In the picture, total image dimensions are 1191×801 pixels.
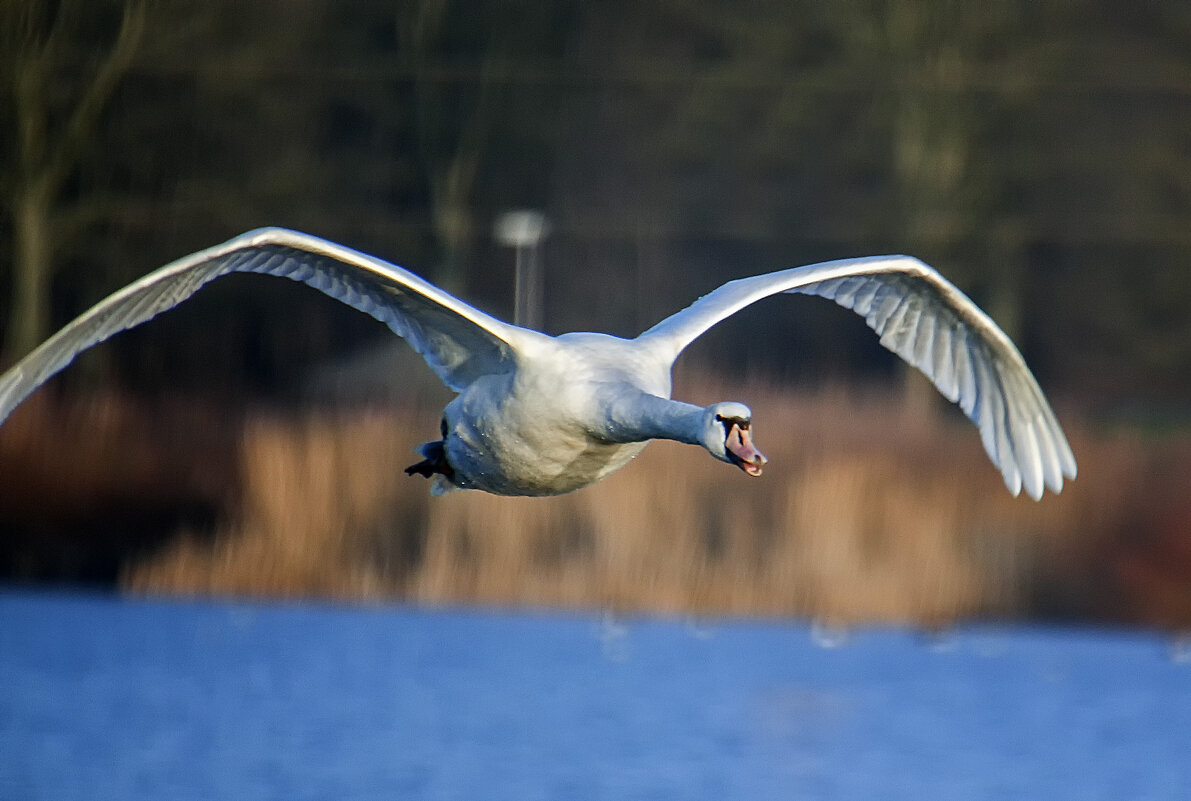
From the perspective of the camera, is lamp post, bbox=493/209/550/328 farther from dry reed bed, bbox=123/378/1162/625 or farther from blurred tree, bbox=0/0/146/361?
dry reed bed, bbox=123/378/1162/625

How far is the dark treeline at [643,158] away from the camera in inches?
898

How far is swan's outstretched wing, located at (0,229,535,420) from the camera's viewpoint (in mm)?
7430

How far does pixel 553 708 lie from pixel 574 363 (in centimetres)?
694

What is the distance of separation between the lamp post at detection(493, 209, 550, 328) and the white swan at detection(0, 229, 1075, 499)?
12.7m

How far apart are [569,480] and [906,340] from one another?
6.59 feet

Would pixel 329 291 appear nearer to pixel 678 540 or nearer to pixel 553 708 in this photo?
pixel 553 708

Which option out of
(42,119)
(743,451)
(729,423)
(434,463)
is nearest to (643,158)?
(42,119)

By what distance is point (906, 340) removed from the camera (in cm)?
896

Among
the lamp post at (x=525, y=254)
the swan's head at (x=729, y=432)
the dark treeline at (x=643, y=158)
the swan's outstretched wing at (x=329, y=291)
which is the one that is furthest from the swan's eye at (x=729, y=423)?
the dark treeline at (x=643, y=158)

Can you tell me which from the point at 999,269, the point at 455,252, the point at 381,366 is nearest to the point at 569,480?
the point at 381,366

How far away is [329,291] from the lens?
8711 millimetres

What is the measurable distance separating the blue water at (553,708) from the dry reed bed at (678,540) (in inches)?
18.2

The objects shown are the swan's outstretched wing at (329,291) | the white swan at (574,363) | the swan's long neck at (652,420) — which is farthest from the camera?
the swan's outstretched wing at (329,291)

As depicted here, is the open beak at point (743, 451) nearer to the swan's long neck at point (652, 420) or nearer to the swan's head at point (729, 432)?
the swan's head at point (729, 432)
